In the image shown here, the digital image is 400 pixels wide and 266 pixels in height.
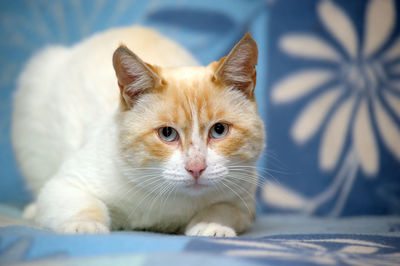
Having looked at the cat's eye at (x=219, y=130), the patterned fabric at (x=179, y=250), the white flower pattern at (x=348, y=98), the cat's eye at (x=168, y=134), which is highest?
the white flower pattern at (x=348, y=98)

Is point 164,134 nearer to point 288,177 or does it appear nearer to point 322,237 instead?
point 322,237

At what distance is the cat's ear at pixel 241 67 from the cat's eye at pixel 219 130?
0.64 feet

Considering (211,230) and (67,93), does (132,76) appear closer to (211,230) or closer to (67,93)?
(211,230)

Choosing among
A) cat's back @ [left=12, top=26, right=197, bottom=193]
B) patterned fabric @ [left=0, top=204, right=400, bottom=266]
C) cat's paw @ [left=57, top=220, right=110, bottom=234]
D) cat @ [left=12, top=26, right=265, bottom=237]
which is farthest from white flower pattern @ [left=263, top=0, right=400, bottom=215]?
cat's paw @ [left=57, top=220, right=110, bottom=234]

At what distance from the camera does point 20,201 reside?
2.69 meters

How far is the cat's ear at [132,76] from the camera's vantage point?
1.60 metres

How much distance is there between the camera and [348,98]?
282 centimetres

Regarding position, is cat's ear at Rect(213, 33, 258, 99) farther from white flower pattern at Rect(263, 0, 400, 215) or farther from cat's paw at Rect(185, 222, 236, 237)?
white flower pattern at Rect(263, 0, 400, 215)

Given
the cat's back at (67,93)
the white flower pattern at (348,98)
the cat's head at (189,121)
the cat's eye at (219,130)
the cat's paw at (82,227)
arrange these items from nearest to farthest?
the cat's paw at (82,227)
the cat's head at (189,121)
the cat's eye at (219,130)
the cat's back at (67,93)
the white flower pattern at (348,98)

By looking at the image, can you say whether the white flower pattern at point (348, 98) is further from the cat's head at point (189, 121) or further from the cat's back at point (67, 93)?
the cat's head at point (189, 121)

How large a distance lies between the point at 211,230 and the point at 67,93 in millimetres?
1347

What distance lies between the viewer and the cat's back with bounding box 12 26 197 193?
228 cm

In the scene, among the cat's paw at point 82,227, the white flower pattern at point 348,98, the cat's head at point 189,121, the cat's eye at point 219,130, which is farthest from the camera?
the white flower pattern at point 348,98

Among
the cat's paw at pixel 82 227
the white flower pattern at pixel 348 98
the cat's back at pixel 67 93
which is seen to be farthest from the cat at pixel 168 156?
the white flower pattern at pixel 348 98
